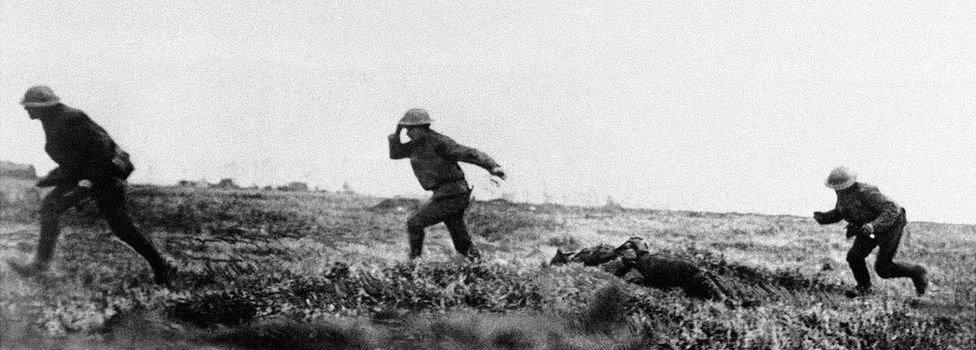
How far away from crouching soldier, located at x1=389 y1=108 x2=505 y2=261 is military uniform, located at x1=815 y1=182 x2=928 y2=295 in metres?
4.33

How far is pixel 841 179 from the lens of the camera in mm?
11438

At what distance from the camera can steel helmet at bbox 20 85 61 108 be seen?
901 centimetres

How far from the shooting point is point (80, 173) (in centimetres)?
918

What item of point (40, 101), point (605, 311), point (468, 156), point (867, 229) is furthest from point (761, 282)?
point (40, 101)

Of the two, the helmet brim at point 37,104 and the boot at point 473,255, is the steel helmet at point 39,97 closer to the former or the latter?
the helmet brim at point 37,104

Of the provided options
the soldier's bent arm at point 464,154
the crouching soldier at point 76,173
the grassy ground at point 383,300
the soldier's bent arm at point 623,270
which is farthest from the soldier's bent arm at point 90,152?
the soldier's bent arm at point 623,270

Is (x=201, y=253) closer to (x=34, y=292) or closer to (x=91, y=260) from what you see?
(x=91, y=260)

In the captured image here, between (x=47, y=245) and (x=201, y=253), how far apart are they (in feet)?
6.10

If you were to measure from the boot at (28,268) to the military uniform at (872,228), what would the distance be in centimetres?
888

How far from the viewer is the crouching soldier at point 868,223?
11.2m

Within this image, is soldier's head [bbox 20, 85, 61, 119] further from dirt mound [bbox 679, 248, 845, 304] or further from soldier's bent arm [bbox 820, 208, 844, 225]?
soldier's bent arm [bbox 820, 208, 844, 225]

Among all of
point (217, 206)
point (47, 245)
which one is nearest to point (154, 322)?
point (47, 245)

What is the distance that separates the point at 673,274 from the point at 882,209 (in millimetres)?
2846

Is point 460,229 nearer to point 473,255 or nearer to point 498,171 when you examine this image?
point 473,255
